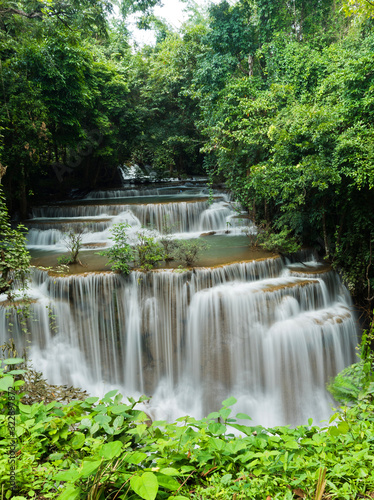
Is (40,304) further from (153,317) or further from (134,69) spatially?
(134,69)

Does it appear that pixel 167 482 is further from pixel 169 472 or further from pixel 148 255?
pixel 148 255

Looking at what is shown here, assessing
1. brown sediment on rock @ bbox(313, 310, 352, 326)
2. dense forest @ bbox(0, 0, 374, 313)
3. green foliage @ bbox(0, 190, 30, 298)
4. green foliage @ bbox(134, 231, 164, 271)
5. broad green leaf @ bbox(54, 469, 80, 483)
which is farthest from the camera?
Answer: green foliage @ bbox(134, 231, 164, 271)

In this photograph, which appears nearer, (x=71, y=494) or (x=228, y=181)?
(x=71, y=494)

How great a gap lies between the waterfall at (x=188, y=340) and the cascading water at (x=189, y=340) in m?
0.02

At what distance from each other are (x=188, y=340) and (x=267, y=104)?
614cm

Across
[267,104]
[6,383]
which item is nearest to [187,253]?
[267,104]

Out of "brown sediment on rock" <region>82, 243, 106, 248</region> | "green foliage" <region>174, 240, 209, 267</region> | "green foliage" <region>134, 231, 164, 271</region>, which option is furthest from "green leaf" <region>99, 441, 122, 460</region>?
"brown sediment on rock" <region>82, 243, 106, 248</region>

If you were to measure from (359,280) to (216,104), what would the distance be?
258 inches

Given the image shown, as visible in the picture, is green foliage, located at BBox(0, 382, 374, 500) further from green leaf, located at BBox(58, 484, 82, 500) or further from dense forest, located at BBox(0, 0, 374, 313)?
dense forest, located at BBox(0, 0, 374, 313)

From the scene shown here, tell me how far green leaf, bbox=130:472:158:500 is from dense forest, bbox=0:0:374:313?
615 cm

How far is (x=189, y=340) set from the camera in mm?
6500

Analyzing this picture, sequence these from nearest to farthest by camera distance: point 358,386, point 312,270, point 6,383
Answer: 1. point 6,383
2. point 358,386
3. point 312,270

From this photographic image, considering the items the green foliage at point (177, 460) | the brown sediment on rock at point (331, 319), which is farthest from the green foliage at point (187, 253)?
the green foliage at point (177, 460)

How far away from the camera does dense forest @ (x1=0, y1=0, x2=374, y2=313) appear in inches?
261
